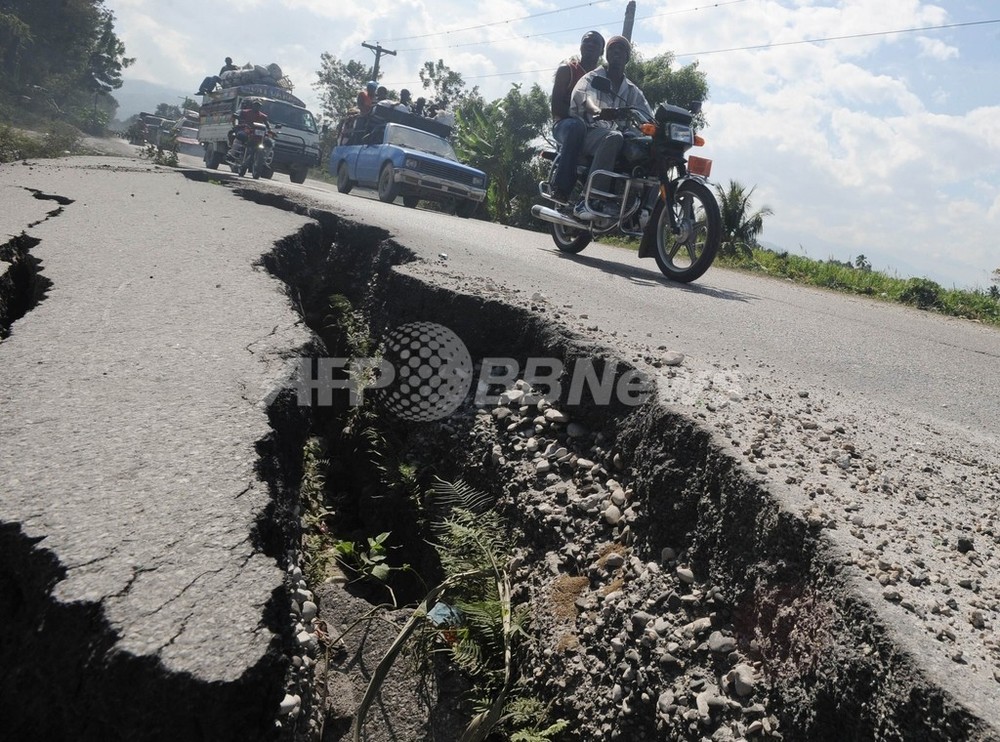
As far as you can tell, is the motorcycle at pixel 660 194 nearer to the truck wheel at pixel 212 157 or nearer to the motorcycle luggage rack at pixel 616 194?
the motorcycle luggage rack at pixel 616 194

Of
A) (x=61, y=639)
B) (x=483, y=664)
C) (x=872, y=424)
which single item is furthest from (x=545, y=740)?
(x=872, y=424)

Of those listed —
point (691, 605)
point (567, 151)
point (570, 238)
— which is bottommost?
point (691, 605)

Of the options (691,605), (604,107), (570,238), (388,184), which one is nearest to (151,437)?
(691,605)

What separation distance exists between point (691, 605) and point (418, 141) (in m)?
15.1

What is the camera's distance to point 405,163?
48.2 ft

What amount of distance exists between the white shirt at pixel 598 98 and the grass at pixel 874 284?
13.7 ft

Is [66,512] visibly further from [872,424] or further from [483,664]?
[872,424]

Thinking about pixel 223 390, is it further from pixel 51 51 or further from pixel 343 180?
pixel 51 51

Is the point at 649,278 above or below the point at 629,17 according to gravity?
below

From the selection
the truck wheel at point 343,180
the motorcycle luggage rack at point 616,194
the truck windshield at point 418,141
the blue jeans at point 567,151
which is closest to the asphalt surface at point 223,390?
the motorcycle luggage rack at point 616,194

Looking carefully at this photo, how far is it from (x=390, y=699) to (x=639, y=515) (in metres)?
0.83

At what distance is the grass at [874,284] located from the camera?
934cm

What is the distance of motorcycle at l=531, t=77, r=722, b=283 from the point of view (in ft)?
19.2

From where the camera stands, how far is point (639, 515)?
2283 millimetres
